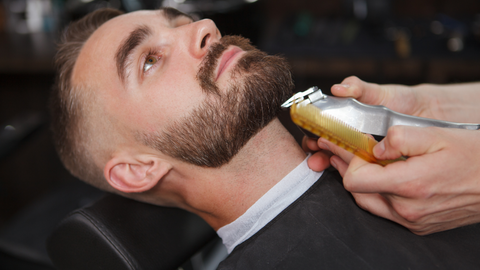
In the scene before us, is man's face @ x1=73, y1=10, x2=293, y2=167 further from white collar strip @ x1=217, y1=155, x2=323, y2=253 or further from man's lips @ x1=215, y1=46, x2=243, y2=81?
white collar strip @ x1=217, y1=155, x2=323, y2=253

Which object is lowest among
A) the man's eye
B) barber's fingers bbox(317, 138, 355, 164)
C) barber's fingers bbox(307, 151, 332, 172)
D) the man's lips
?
barber's fingers bbox(307, 151, 332, 172)

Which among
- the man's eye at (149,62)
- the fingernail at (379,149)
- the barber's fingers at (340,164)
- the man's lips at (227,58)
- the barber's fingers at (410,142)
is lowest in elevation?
the barber's fingers at (340,164)

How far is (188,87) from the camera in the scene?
106 centimetres

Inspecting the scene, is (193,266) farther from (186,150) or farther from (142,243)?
(186,150)

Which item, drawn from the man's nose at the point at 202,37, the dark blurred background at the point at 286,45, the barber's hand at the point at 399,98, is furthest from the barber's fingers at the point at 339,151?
the dark blurred background at the point at 286,45

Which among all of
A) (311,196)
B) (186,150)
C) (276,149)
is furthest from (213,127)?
(311,196)

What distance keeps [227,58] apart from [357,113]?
45 cm

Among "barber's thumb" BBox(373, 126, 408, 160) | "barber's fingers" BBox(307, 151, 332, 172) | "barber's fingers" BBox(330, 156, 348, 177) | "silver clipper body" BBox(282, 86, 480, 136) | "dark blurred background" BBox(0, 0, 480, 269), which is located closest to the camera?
"barber's thumb" BBox(373, 126, 408, 160)

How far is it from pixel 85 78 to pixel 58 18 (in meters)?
2.81

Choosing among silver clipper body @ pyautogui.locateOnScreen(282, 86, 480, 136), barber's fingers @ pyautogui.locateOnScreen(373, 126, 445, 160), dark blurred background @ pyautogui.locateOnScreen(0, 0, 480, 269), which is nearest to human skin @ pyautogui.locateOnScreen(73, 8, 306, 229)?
silver clipper body @ pyautogui.locateOnScreen(282, 86, 480, 136)

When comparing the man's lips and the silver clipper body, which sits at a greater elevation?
the man's lips

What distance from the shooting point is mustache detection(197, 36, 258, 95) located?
1045 mm

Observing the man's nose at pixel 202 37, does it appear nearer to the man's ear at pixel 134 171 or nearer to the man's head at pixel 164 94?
the man's head at pixel 164 94

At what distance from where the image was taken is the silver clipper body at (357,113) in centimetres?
90
